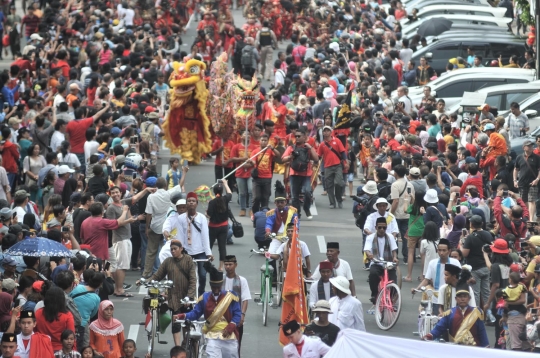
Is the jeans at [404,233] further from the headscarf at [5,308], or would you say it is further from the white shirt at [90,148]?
the headscarf at [5,308]

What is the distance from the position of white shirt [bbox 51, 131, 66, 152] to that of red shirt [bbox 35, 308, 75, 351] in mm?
9236

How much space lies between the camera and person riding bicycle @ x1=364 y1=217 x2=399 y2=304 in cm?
1831

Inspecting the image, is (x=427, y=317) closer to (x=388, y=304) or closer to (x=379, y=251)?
(x=388, y=304)

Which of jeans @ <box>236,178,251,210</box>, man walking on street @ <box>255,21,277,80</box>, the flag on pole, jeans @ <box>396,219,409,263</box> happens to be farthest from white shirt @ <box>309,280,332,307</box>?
man walking on street @ <box>255,21,277,80</box>

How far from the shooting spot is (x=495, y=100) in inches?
1125

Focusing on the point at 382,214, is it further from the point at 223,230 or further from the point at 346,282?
the point at 346,282

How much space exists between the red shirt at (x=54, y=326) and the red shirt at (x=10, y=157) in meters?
8.11

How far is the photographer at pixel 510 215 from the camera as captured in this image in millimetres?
19000

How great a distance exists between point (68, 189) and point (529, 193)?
7.64 meters

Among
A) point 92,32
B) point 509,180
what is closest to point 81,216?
point 509,180

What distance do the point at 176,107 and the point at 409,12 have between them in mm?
23751

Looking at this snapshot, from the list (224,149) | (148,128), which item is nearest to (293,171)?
(224,149)

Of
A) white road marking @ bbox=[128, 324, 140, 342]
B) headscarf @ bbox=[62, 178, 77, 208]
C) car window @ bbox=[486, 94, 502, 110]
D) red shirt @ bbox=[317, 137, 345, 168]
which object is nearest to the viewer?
white road marking @ bbox=[128, 324, 140, 342]

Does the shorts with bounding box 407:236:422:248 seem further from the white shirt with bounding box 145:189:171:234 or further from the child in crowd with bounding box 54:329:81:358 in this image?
the child in crowd with bounding box 54:329:81:358
